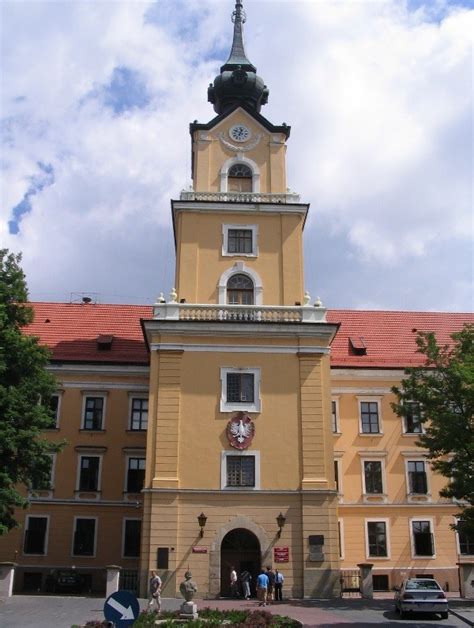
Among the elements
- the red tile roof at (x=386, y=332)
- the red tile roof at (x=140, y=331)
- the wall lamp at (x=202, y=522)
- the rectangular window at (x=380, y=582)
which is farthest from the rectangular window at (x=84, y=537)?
the red tile roof at (x=386, y=332)

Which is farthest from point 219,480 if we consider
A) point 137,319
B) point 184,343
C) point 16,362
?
point 137,319

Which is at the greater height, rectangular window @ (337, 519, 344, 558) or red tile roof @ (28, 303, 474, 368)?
red tile roof @ (28, 303, 474, 368)

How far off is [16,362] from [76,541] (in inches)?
434

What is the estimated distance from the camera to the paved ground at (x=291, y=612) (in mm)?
19469

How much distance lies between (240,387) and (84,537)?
1096cm

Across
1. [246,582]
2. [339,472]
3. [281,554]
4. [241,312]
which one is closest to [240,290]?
[241,312]

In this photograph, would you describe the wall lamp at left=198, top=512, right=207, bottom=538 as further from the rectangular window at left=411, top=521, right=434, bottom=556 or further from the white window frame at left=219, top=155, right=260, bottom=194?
the white window frame at left=219, top=155, right=260, bottom=194

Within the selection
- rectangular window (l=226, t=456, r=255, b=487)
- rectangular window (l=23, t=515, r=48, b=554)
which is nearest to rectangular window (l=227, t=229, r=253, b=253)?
rectangular window (l=226, t=456, r=255, b=487)

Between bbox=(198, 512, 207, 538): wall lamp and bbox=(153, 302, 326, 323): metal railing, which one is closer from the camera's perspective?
bbox=(198, 512, 207, 538): wall lamp

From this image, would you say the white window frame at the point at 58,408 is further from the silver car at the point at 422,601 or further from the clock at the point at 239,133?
the silver car at the point at 422,601

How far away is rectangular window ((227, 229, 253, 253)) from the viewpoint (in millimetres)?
31703

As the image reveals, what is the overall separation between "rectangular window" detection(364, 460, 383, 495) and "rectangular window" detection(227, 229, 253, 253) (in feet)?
39.2

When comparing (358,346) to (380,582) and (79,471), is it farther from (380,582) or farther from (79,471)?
(79,471)

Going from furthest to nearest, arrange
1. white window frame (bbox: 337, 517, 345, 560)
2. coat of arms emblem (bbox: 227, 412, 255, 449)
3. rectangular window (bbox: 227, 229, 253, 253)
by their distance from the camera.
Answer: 1. white window frame (bbox: 337, 517, 345, 560)
2. rectangular window (bbox: 227, 229, 253, 253)
3. coat of arms emblem (bbox: 227, 412, 255, 449)
